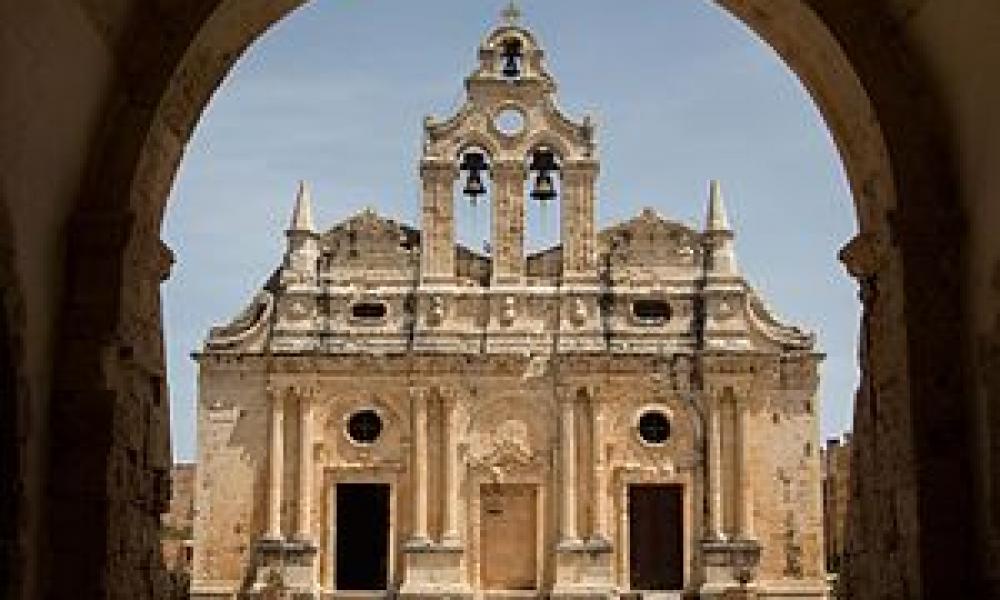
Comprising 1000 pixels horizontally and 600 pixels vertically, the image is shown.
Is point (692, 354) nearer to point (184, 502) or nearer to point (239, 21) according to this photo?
point (184, 502)

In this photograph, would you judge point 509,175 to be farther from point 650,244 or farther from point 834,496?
point 834,496

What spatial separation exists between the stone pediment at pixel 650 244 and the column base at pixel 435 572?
634 centimetres

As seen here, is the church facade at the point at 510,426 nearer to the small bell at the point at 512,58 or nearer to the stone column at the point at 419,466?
the stone column at the point at 419,466

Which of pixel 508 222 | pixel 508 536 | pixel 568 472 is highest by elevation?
pixel 508 222

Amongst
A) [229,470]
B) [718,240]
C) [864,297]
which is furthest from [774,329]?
[864,297]

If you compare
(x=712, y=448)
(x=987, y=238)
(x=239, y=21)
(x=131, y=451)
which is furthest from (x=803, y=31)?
(x=712, y=448)

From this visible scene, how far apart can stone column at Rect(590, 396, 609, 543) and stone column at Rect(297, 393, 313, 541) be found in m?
5.10

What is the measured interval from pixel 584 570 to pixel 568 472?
5.82ft

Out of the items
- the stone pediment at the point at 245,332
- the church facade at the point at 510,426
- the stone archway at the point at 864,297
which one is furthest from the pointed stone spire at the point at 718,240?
the stone archway at the point at 864,297

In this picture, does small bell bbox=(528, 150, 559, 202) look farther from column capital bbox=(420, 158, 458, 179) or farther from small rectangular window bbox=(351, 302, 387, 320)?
small rectangular window bbox=(351, 302, 387, 320)

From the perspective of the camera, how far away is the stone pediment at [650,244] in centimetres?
3014

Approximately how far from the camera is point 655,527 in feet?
95.1

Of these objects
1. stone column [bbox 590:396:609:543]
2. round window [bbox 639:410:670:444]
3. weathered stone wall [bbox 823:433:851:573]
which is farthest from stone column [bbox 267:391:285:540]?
weathered stone wall [bbox 823:433:851:573]

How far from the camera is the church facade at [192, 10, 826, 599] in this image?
28.4 metres
